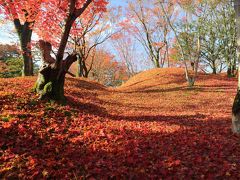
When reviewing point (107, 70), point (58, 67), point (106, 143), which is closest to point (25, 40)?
point (58, 67)

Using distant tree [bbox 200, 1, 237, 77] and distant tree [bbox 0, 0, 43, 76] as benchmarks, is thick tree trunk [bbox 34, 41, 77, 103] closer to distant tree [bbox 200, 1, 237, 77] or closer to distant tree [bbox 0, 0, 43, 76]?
distant tree [bbox 0, 0, 43, 76]

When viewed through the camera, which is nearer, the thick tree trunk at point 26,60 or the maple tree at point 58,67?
the maple tree at point 58,67

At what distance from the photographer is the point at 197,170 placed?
18.4 ft

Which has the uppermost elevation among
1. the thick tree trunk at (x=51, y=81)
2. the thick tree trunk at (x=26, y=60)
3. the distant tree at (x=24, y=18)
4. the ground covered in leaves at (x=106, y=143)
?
the distant tree at (x=24, y=18)

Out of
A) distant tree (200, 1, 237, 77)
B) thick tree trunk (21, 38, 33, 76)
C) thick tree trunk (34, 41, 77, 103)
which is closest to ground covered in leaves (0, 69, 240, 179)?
thick tree trunk (34, 41, 77, 103)

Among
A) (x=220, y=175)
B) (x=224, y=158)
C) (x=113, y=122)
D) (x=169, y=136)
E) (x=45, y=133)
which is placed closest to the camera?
(x=220, y=175)

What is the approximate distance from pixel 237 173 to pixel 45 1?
55.4ft

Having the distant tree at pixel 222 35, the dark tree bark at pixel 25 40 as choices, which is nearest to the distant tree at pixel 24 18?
the dark tree bark at pixel 25 40

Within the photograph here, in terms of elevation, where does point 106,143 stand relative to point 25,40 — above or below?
below

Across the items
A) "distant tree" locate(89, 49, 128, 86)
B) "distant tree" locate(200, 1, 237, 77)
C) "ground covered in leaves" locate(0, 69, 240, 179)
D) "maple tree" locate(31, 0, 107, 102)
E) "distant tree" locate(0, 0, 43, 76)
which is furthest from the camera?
"distant tree" locate(89, 49, 128, 86)

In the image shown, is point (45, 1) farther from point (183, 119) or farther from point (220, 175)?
point (220, 175)

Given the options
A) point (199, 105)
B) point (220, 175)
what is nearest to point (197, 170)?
point (220, 175)

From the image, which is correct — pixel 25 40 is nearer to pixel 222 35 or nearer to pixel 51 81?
pixel 51 81

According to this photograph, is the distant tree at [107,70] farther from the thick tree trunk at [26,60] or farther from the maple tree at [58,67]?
the maple tree at [58,67]
